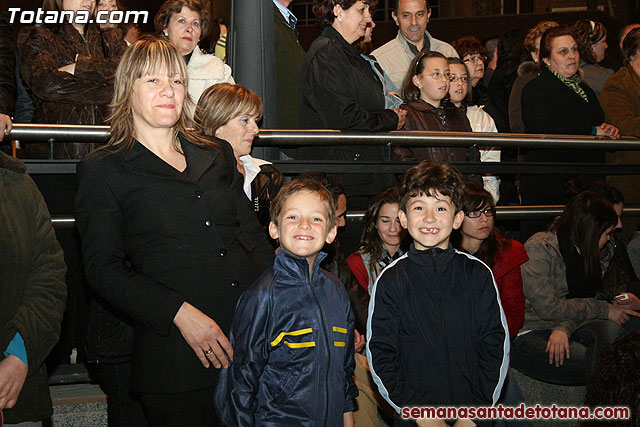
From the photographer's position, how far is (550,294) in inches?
206

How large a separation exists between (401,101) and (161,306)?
346cm

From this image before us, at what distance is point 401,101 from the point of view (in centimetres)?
585

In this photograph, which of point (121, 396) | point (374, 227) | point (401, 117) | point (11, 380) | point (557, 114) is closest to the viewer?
point (11, 380)

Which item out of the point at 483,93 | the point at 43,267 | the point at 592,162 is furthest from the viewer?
the point at 483,93

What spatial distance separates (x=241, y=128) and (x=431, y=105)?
2100 mm

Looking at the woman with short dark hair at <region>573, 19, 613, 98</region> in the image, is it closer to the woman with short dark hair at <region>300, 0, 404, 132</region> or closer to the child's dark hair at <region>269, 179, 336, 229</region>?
the woman with short dark hair at <region>300, 0, 404, 132</region>

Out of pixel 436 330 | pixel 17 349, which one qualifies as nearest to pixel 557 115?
pixel 436 330

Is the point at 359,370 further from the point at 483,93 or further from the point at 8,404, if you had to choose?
the point at 483,93

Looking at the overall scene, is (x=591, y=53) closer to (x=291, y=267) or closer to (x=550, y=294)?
(x=550, y=294)

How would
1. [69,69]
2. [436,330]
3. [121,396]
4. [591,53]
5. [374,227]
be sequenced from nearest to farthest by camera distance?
1. [436,330]
2. [121,396]
3. [69,69]
4. [374,227]
5. [591,53]

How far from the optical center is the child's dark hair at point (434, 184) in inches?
139

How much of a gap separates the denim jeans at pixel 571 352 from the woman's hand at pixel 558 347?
3cm

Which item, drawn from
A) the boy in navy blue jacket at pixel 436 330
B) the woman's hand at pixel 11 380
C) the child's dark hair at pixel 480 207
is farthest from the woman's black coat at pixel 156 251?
the child's dark hair at pixel 480 207

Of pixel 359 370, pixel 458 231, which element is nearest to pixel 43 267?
pixel 359 370
